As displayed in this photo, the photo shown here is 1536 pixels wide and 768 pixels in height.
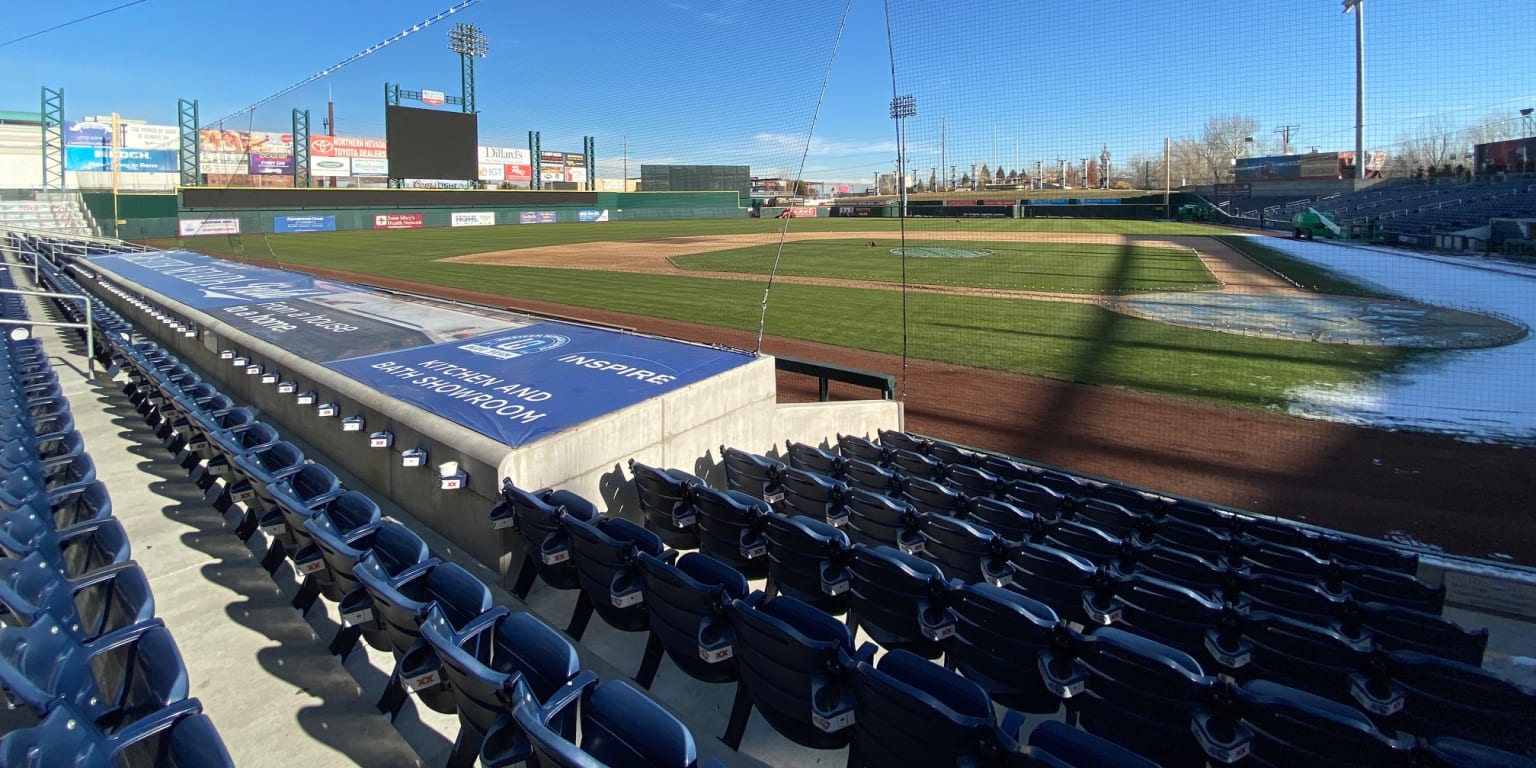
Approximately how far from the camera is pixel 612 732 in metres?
2.19

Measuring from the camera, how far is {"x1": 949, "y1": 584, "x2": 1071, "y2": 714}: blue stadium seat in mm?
2828

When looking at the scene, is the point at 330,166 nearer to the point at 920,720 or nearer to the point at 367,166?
the point at 367,166

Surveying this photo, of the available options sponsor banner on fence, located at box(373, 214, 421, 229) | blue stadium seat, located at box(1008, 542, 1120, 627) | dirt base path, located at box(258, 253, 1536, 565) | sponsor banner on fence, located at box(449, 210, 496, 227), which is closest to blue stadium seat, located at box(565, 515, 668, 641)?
blue stadium seat, located at box(1008, 542, 1120, 627)

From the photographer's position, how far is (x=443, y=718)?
303cm

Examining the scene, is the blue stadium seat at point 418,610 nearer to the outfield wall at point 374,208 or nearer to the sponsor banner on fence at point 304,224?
the outfield wall at point 374,208

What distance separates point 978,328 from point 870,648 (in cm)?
1401

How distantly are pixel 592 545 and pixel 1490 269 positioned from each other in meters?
27.7

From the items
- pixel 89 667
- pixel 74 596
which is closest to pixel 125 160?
pixel 74 596

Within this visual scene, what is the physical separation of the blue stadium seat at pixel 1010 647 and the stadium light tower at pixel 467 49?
1596 cm

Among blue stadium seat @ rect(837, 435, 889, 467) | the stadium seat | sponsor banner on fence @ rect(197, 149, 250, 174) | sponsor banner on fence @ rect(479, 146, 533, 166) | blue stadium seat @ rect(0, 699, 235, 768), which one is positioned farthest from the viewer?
sponsor banner on fence @ rect(479, 146, 533, 166)

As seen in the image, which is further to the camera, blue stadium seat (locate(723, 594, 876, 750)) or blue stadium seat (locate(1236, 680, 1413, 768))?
blue stadium seat (locate(723, 594, 876, 750))

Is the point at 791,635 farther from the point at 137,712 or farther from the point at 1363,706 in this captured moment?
the point at 1363,706

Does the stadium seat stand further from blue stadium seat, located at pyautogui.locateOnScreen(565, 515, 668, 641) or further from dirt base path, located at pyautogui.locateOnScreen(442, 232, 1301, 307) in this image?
dirt base path, located at pyautogui.locateOnScreen(442, 232, 1301, 307)

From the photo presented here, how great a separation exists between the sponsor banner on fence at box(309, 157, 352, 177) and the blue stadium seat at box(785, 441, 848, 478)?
4479cm
